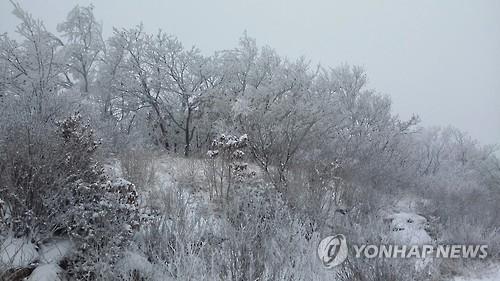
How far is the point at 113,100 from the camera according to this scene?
17656mm

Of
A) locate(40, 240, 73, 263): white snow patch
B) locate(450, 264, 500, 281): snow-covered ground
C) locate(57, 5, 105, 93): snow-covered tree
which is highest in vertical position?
locate(57, 5, 105, 93): snow-covered tree

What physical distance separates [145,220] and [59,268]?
120 cm

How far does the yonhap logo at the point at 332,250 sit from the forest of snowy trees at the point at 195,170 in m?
0.19

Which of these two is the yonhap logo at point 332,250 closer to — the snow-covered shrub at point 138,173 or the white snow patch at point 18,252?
the white snow patch at point 18,252

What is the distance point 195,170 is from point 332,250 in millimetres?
5399

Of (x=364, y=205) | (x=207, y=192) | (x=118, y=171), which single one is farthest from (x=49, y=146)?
(x=364, y=205)

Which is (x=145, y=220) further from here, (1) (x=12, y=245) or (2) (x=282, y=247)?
(2) (x=282, y=247)

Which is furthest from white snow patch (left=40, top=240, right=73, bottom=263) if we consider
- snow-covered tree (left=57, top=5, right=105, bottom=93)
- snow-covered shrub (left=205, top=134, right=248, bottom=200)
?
snow-covered tree (left=57, top=5, right=105, bottom=93)

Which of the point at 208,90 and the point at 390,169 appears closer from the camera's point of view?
the point at 390,169

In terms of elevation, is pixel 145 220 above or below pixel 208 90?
below

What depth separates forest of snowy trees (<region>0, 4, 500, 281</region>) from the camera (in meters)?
4.27

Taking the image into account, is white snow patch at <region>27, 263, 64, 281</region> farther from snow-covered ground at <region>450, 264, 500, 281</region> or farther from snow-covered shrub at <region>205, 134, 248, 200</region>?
snow-covered ground at <region>450, 264, 500, 281</region>

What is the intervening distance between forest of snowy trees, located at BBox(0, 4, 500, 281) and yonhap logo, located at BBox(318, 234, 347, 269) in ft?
0.62

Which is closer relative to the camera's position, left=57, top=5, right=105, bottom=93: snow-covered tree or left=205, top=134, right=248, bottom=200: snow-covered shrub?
left=205, top=134, right=248, bottom=200: snow-covered shrub
